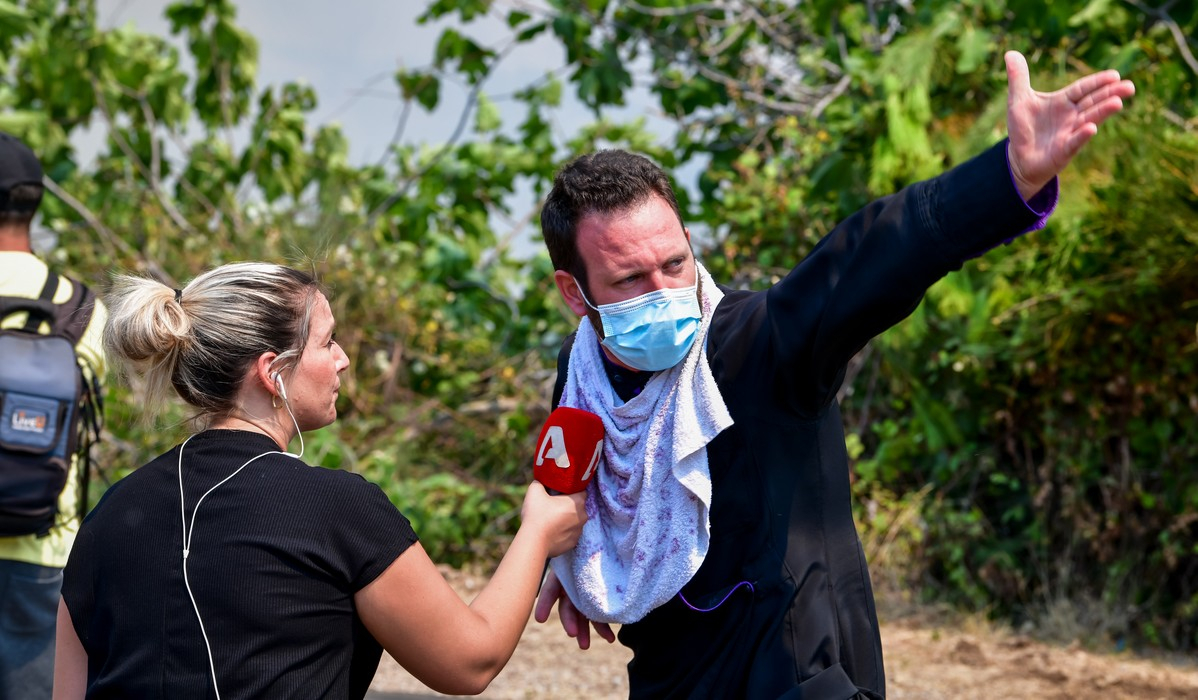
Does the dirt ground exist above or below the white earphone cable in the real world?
below

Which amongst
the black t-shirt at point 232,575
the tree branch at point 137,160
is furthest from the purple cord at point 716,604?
the tree branch at point 137,160

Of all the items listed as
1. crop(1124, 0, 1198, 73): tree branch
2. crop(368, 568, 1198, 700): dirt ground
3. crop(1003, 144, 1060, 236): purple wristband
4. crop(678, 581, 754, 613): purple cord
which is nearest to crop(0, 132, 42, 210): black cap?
crop(678, 581, 754, 613): purple cord

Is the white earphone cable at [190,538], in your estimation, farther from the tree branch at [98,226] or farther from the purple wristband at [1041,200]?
the tree branch at [98,226]

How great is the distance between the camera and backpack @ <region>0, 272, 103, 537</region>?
320 cm

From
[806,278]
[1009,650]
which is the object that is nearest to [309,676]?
[806,278]

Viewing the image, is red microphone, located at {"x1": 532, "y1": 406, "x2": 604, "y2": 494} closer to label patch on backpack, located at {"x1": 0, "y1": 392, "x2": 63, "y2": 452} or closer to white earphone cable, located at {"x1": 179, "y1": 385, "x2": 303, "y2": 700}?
white earphone cable, located at {"x1": 179, "y1": 385, "x2": 303, "y2": 700}

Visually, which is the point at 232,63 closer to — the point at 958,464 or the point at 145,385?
the point at 958,464

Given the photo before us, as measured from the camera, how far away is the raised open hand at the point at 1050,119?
1.81m

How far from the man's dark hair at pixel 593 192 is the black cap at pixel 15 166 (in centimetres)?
166

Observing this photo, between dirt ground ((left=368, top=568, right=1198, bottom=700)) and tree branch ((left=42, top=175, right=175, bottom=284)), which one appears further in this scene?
tree branch ((left=42, top=175, right=175, bottom=284))

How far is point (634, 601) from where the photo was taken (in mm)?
2369

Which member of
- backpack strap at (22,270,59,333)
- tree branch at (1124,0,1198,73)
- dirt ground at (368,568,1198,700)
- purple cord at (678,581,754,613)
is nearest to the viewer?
purple cord at (678,581,754,613)


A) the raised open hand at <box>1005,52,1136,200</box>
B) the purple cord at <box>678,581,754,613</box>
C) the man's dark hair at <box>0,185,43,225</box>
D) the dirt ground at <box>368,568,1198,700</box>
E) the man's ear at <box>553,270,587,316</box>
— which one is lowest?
the dirt ground at <box>368,568,1198,700</box>

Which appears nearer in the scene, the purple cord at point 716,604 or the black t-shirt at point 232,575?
the black t-shirt at point 232,575
